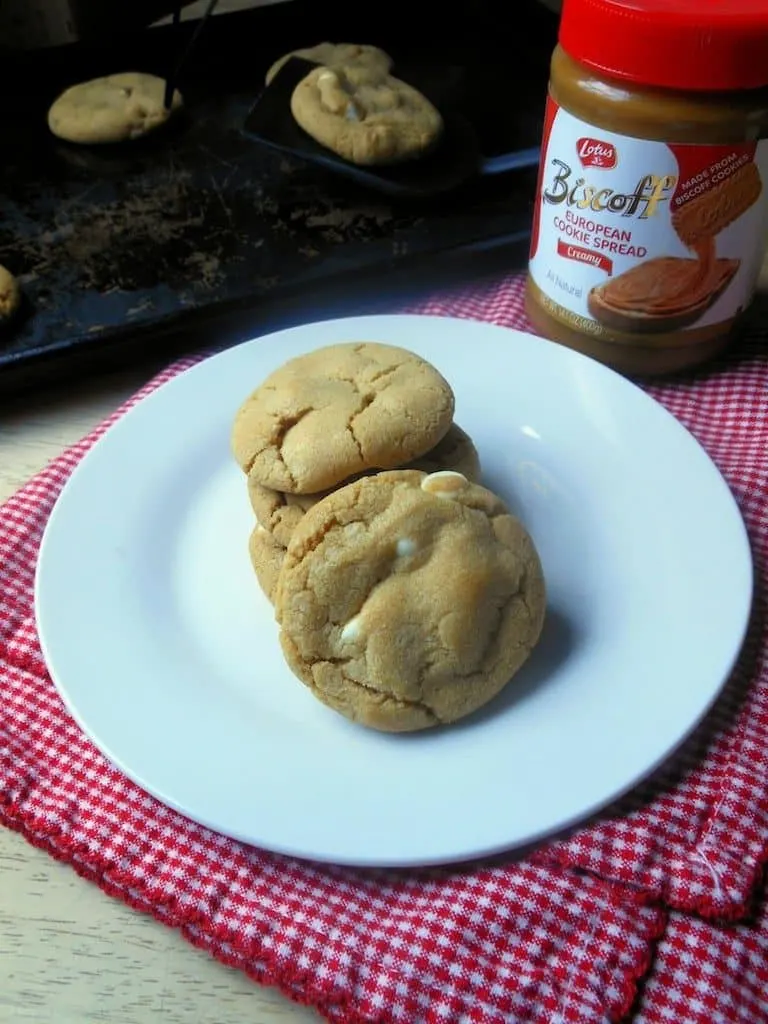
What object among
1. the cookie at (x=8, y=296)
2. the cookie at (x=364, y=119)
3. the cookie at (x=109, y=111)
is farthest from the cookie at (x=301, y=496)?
the cookie at (x=109, y=111)

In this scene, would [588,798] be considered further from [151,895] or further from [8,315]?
[8,315]

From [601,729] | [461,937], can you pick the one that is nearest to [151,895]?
[461,937]

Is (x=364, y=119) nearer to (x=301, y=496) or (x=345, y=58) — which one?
(x=345, y=58)

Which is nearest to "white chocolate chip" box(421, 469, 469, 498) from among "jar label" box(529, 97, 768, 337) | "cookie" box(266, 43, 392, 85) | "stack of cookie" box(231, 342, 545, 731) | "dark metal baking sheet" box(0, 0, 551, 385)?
"stack of cookie" box(231, 342, 545, 731)

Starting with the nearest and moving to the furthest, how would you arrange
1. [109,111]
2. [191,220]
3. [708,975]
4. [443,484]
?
[708,975]
[443,484]
[191,220]
[109,111]

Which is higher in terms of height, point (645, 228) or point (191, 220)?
point (645, 228)

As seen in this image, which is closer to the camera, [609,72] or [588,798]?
[588,798]

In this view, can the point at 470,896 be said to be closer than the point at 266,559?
Yes

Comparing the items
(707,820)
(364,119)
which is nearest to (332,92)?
(364,119)
